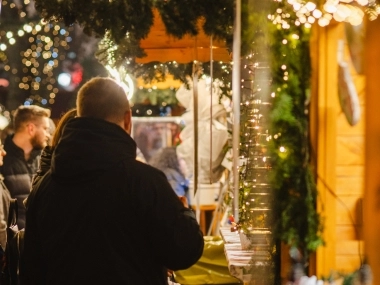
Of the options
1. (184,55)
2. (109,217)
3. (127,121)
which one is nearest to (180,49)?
(184,55)

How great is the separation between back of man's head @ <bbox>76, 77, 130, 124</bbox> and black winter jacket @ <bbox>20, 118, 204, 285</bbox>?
0.30ft

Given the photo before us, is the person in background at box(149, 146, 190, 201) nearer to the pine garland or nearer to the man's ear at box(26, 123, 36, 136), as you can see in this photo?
the man's ear at box(26, 123, 36, 136)

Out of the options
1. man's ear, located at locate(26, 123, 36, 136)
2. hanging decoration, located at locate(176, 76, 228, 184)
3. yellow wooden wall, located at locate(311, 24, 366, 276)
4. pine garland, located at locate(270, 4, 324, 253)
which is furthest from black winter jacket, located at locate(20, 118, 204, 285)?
man's ear, located at locate(26, 123, 36, 136)

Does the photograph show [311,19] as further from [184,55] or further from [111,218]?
[184,55]

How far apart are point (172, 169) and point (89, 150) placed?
843 centimetres

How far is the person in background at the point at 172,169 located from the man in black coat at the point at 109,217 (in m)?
7.83

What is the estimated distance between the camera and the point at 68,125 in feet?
11.6

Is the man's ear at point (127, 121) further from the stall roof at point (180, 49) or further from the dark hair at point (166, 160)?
the dark hair at point (166, 160)

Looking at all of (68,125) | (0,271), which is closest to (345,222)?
(68,125)

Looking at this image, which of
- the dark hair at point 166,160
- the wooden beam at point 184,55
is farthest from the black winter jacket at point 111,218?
the dark hair at point 166,160

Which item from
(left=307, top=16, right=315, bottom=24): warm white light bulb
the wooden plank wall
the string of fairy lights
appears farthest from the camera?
the string of fairy lights

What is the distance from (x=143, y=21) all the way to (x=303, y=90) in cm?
190

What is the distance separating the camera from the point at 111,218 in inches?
131

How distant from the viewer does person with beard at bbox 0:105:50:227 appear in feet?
24.2
